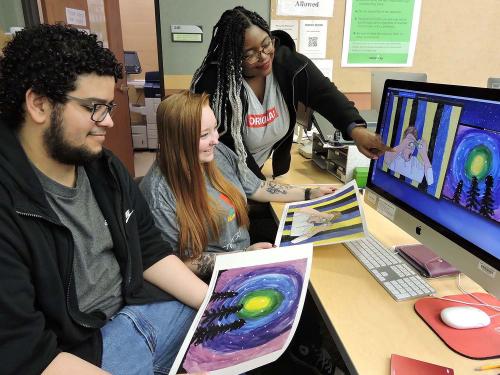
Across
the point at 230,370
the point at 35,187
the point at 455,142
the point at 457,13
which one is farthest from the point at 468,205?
the point at 457,13

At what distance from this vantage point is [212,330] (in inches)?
32.9

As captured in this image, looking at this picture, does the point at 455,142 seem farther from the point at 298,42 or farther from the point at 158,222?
the point at 298,42

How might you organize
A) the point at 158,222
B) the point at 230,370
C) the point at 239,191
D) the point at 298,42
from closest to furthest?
1. the point at 230,370
2. the point at 158,222
3. the point at 239,191
4. the point at 298,42

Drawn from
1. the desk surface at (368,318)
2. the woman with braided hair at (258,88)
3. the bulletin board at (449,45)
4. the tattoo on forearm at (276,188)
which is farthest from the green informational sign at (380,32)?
the desk surface at (368,318)

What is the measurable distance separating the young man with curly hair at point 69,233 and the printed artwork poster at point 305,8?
7.20 feet

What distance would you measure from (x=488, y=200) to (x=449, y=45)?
280 centimetres

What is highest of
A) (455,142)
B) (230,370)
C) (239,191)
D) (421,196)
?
(455,142)

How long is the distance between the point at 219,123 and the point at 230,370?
0.97 m

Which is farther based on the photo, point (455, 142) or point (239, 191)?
point (239, 191)

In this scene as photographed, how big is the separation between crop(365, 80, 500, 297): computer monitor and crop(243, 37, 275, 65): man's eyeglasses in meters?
0.55

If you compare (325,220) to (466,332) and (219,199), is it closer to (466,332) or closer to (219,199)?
(219,199)

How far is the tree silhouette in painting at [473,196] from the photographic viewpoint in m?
0.80

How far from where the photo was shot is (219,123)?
1.52 metres

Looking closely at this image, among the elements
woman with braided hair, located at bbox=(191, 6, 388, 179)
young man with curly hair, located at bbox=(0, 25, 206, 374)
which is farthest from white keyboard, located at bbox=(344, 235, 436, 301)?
young man with curly hair, located at bbox=(0, 25, 206, 374)
